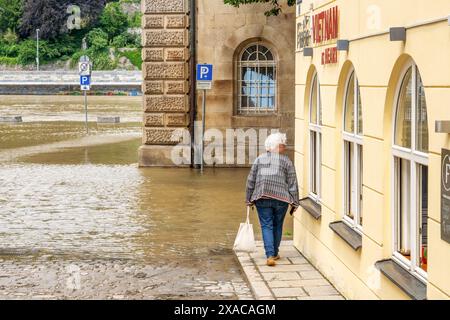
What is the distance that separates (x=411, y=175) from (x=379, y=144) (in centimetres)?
74

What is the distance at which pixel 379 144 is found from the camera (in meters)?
8.62

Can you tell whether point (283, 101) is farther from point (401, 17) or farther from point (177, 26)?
point (401, 17)

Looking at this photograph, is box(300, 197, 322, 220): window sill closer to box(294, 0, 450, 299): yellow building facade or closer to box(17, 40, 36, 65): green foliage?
box(294, 0, 450, 299): yellow building facade

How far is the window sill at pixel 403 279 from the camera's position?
745cm

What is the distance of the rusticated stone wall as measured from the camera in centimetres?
2469

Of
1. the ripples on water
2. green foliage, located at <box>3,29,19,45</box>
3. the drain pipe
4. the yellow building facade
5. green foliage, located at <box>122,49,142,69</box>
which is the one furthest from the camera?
green foliage, located at <box>3,29,19,45</box>

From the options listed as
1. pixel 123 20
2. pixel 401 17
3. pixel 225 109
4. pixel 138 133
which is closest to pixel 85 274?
pixel 401 17

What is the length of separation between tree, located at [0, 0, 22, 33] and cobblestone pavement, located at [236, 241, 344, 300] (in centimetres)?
10027

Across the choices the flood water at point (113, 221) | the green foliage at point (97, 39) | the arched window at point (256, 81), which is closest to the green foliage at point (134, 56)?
the green foliage at point (97, 39)

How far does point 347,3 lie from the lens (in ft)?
32.6

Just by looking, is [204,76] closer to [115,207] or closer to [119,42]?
[115,207]

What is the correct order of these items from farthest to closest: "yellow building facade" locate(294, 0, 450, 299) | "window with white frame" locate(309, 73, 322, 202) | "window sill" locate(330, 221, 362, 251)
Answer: "window with white frame" locate(309, 73, 322, 202)
"window sill" locate(330, 221, 362, 251)
"yellow building facade" locate(294, 0, 450, 299)

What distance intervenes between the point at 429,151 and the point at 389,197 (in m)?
1.31

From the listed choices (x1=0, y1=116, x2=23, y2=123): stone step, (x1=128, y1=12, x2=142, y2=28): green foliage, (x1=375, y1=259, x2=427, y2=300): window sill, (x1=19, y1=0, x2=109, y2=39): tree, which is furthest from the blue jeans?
(x1=128, y1=12, x2=142, y2=28): green foliage
